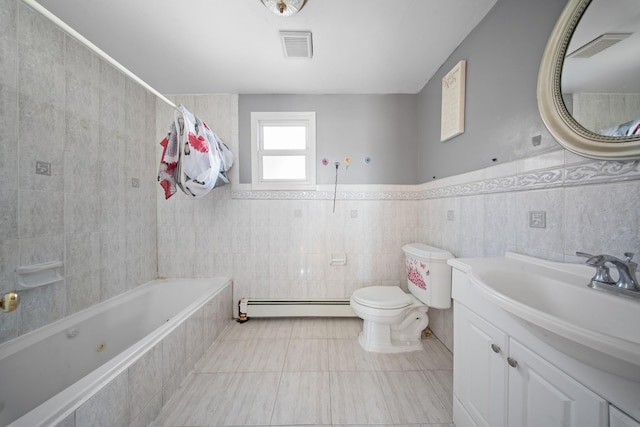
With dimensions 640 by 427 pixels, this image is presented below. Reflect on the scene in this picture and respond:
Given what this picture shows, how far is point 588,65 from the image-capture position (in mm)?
818

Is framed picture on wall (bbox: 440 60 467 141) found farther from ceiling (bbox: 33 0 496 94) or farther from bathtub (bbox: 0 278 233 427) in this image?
bathtub (bbox: 0 278 233 427)

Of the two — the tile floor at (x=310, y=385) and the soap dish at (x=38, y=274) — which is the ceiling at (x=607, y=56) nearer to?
the tile floor at (x=310, y=385)

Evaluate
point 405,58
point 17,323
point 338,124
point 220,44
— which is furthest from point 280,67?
point 17,323

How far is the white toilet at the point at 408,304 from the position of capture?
1.55 metres

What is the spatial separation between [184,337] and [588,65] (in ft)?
8.28

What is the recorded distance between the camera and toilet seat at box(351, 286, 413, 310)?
1572 mm

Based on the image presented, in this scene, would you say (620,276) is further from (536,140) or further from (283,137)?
(283,137)

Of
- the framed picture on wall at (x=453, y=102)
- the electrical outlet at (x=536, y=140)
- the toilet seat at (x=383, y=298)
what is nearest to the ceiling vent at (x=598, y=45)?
the electrical outlet at (x=536, y=140)

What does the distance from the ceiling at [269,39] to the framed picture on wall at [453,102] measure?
199 millimetres

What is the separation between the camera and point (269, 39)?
1.45 meters

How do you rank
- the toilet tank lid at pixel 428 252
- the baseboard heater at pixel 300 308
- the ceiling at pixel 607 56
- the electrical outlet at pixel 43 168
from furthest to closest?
the baseboard heater at pixel 300 308, the toilet tank lid at pixel 428 252, the electrical outlet at pixel 43 168, the ceiling at pixel 607 56

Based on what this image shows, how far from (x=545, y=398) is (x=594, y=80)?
1.16 meters

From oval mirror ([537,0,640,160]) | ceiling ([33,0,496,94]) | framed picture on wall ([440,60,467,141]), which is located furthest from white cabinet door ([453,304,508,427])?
ceiling ([33,0,496,94])

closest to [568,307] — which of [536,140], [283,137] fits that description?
[536,140]
